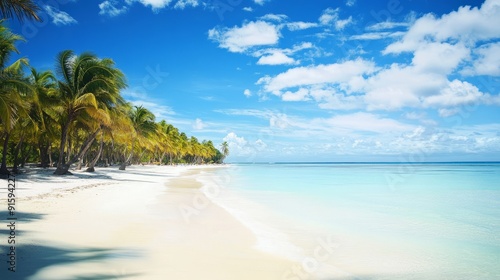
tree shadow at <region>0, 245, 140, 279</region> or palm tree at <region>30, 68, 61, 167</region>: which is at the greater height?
palm tree at <region>30, 68, 61, 167</region>

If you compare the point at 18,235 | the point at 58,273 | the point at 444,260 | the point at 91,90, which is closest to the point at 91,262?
the point at 58,273

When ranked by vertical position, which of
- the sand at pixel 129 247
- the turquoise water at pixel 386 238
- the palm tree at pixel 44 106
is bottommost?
the turquoise water at pixel 386 238

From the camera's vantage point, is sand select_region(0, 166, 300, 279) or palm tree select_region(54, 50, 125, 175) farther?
palm tree select_region(54, 50, 125, 175)

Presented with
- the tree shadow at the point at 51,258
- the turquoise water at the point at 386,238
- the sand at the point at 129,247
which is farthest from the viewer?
Answer: the turquoise water at the point at 386,238

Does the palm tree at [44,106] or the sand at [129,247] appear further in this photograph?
the palm tree at [44,106]

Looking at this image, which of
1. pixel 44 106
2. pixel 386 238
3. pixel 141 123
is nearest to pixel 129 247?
pixel 386 238

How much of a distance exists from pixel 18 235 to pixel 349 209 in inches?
352

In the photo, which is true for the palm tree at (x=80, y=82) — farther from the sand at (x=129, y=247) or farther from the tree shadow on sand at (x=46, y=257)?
the tree shadow on sand at (x=46, y=257)

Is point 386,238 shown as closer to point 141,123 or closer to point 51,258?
point 51,258

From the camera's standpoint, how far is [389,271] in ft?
15.2

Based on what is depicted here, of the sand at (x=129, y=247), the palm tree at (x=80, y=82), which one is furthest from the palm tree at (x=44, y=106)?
the sand at (x=129, y=247)

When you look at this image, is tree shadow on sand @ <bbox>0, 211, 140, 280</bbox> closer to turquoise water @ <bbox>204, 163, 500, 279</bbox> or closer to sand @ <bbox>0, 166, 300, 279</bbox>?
sand @ <bbox>0, 166, 300, 279</bbox>

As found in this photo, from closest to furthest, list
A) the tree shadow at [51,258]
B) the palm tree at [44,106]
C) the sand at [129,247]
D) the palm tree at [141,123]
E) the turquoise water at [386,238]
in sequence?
the tree shadow at [51,258] → the sand at [129,247] → the turquoise water at [386,238] → the palm tree at [44,106] → the palm tree at [141,123]

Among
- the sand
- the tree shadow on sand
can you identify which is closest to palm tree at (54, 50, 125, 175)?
the sand
